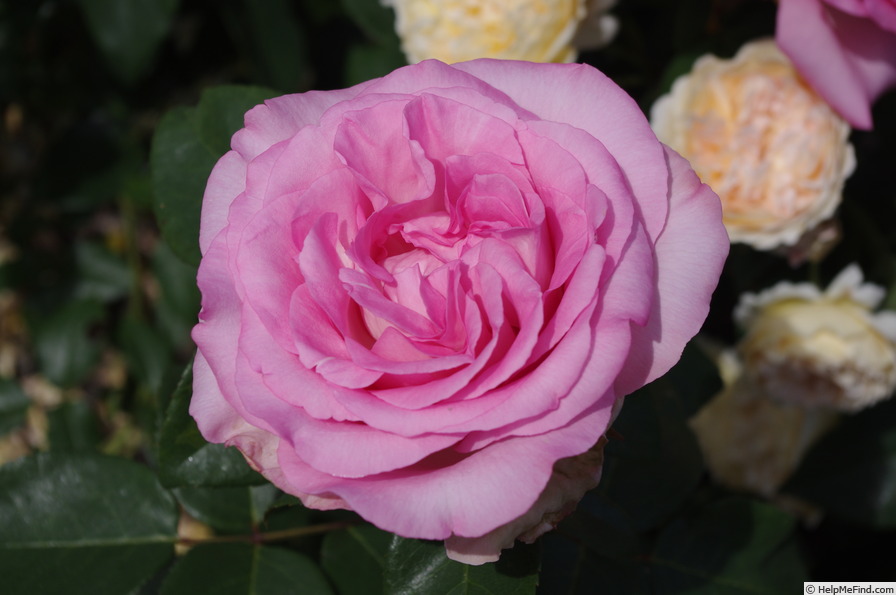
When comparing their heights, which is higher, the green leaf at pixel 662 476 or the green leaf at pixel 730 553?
the green leaf at pixel 662 476

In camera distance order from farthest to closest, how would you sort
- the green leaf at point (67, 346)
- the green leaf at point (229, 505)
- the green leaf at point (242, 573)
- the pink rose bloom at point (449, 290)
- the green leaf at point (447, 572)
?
the green leaf at point (67, 346)
the green leaf at point (229, 505)
the green leaf at point (242, 573)
the green leaf at point (447, 572)
the pink rose bloom at point (449, 290)

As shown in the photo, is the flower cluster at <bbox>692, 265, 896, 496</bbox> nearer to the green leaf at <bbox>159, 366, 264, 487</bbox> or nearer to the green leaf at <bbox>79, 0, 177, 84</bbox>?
the green leaf at <bbox>159, 366, 264, 487</bbox>

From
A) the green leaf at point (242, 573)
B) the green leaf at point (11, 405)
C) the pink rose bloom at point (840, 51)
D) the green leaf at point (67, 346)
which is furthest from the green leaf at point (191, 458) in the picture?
the green leaf at point (67, 346)

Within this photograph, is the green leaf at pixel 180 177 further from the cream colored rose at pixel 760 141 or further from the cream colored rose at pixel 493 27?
the cream colored rose at pixel 760 141

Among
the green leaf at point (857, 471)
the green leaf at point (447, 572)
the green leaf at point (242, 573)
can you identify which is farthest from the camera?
the green leaf at point (857, 471)

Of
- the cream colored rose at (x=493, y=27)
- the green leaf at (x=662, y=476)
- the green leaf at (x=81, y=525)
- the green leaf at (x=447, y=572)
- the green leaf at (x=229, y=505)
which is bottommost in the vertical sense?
the green leaf at (x=662, y=476)

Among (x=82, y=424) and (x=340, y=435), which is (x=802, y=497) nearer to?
(x=340, y=435)

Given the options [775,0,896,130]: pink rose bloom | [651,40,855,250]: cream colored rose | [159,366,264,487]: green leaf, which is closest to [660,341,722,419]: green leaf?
[651,40,855,250]: cream colored rose

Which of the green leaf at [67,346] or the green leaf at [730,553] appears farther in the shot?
the green leaf at [67,346]
